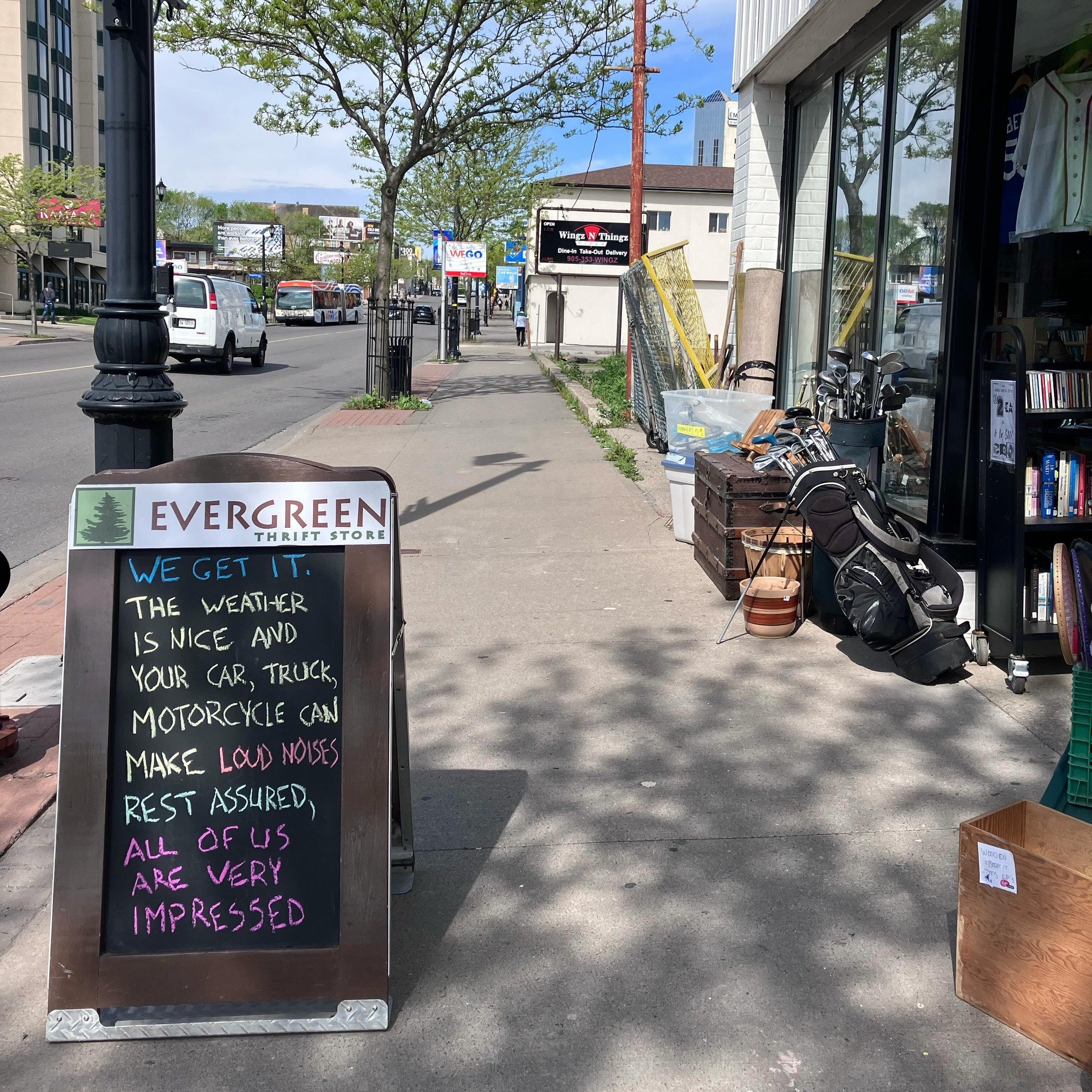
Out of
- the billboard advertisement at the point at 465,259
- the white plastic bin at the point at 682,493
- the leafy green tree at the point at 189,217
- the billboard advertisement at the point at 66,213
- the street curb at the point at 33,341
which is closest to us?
the white plastic bin at the point at 682,493

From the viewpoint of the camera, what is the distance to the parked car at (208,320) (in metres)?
23.3

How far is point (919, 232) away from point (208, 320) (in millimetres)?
19339

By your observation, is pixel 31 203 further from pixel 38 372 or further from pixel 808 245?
pixel 808 245

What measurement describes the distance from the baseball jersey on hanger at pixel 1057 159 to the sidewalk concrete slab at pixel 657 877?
8.18ft

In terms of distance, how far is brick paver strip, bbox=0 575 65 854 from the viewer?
4.05m

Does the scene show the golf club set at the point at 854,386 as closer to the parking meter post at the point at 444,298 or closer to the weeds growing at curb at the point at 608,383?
the weeds growing at curb at the point at 608,383

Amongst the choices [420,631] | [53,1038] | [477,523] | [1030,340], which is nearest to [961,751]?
[1030,340]

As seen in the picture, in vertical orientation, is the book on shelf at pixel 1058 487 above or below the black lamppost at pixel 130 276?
below

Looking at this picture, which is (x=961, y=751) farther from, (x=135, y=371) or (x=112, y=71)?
(x=112, y=71)

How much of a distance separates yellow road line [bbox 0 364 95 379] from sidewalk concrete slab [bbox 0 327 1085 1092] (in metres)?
18.0

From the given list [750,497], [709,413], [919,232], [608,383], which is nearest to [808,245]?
[709,413]

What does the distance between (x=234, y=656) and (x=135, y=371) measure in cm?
186

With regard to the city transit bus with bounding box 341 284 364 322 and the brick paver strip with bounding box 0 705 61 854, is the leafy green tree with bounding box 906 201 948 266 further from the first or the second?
the city transit bus with bounding box 341 284 364 322

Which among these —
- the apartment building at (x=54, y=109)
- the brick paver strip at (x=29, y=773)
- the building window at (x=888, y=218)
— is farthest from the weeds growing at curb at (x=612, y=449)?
the apartment building at (x=54, y=109)
